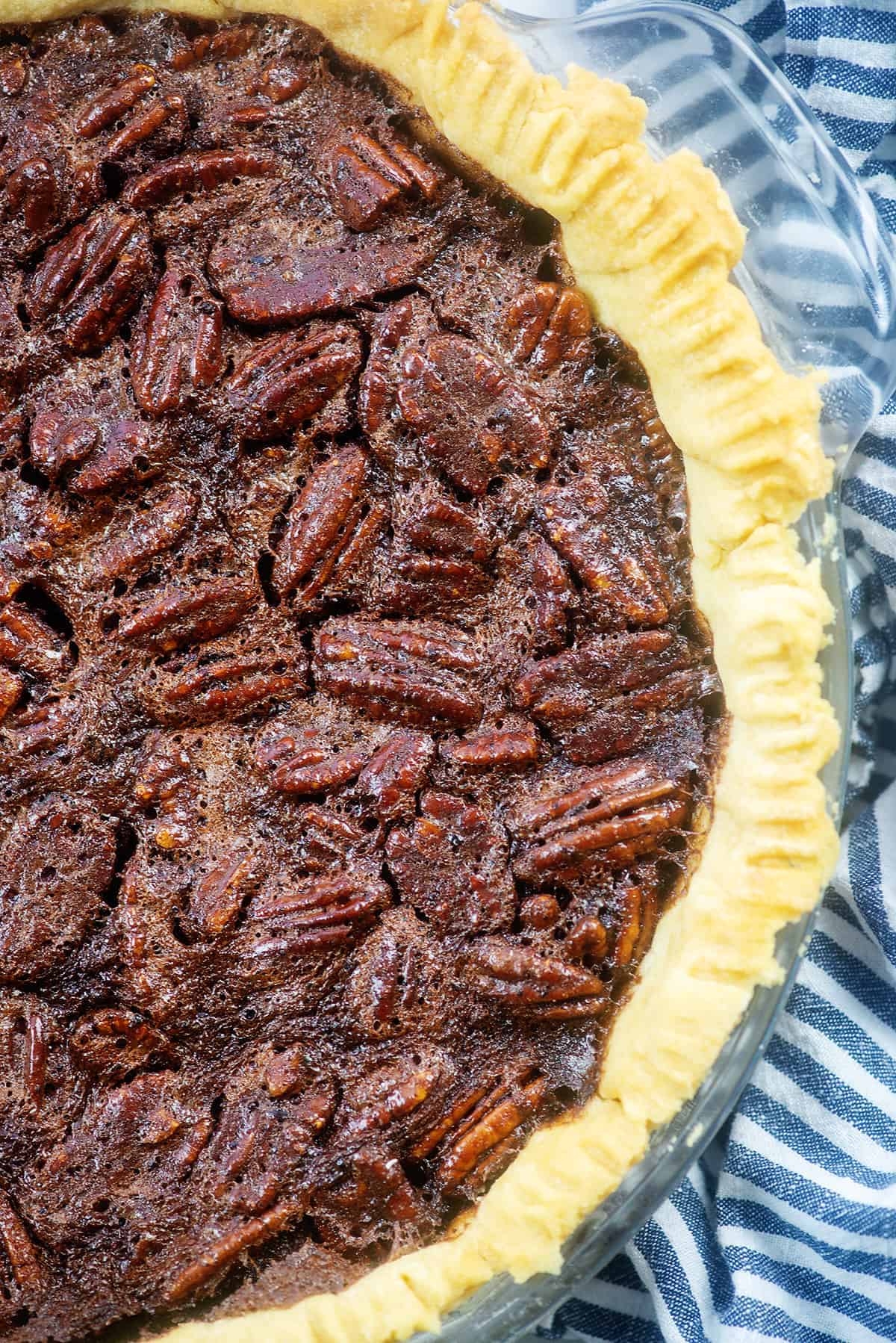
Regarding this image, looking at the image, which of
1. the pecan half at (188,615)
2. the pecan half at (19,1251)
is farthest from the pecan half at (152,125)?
the pecan half at (19,1251)

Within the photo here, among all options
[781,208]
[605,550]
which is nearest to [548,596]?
[605,550]

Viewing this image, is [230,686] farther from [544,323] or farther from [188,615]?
[544,323]

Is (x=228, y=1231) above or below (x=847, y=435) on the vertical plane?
below

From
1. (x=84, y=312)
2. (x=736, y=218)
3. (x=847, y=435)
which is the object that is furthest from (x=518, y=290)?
(x=84, y=312)

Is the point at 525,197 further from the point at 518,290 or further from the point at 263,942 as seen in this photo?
the point at 263,942

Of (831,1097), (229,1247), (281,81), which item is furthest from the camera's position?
(831,1097)

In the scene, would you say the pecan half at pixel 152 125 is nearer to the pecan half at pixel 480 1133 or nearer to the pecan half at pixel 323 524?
the pecan half at pixel 323 524
